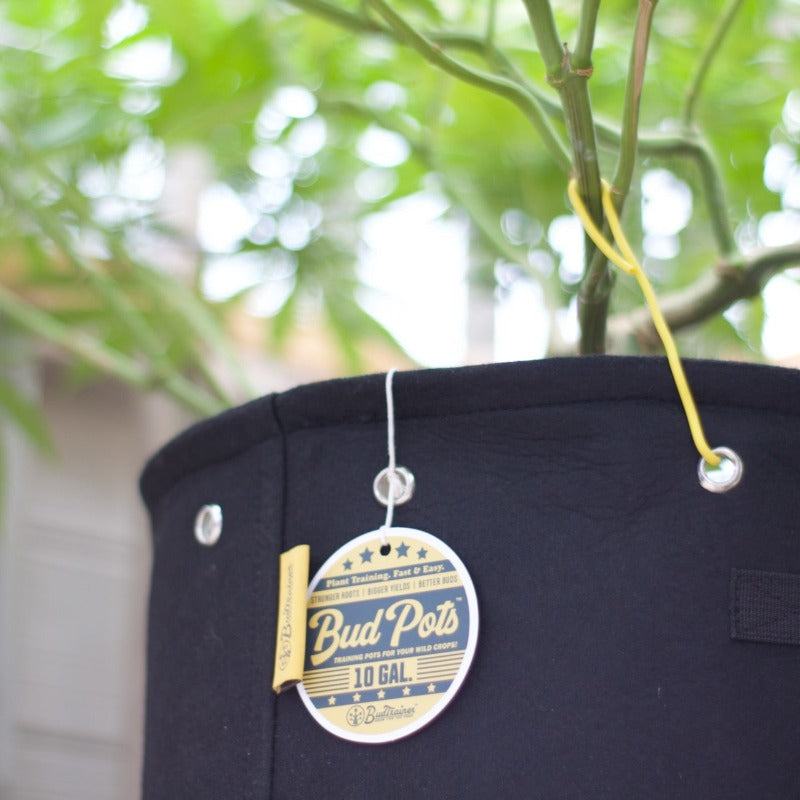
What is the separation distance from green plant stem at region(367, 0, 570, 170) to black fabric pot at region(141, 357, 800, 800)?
11 cm

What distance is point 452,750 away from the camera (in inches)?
12.8

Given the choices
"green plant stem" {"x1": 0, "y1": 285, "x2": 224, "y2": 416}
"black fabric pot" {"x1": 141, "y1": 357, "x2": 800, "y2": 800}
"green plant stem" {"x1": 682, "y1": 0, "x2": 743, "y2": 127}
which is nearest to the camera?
"black fabric pot" {"x1": 141, "y1": 357, "x2": 800, "y2": 800}

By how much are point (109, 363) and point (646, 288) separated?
392mm

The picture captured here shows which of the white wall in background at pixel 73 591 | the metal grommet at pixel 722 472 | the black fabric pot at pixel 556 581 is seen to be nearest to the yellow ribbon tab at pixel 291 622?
the black fabric pot at pixel 556 581

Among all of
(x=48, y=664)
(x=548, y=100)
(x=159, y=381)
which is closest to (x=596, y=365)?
(x=548, y=100)

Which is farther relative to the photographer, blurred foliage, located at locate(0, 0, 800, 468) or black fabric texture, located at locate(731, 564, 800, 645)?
blurred foliage, located at locate(0, 0, 800, 468)

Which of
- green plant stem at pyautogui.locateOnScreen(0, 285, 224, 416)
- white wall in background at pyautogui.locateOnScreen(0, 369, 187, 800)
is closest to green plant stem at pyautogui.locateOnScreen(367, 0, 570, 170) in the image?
green plant stem at pyautogui.locateOnScreen(0, 285, 224, 416)

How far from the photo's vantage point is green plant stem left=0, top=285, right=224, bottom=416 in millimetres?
635

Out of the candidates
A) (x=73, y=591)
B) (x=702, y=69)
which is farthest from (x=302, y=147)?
(x=73, y=591)

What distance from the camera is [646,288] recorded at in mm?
371

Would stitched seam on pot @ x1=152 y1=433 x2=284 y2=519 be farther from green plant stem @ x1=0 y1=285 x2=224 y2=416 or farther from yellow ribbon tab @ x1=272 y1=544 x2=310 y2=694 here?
green plant stem @ x1=0 y1=285 x2=224 y2=416

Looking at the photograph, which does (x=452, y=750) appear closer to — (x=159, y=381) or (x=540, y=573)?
(x=540, y=573)

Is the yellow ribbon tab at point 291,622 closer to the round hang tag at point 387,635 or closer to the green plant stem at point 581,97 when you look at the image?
the round hang tag at point 387,635

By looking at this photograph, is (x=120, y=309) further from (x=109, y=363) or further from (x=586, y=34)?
(x=586, y=34)
